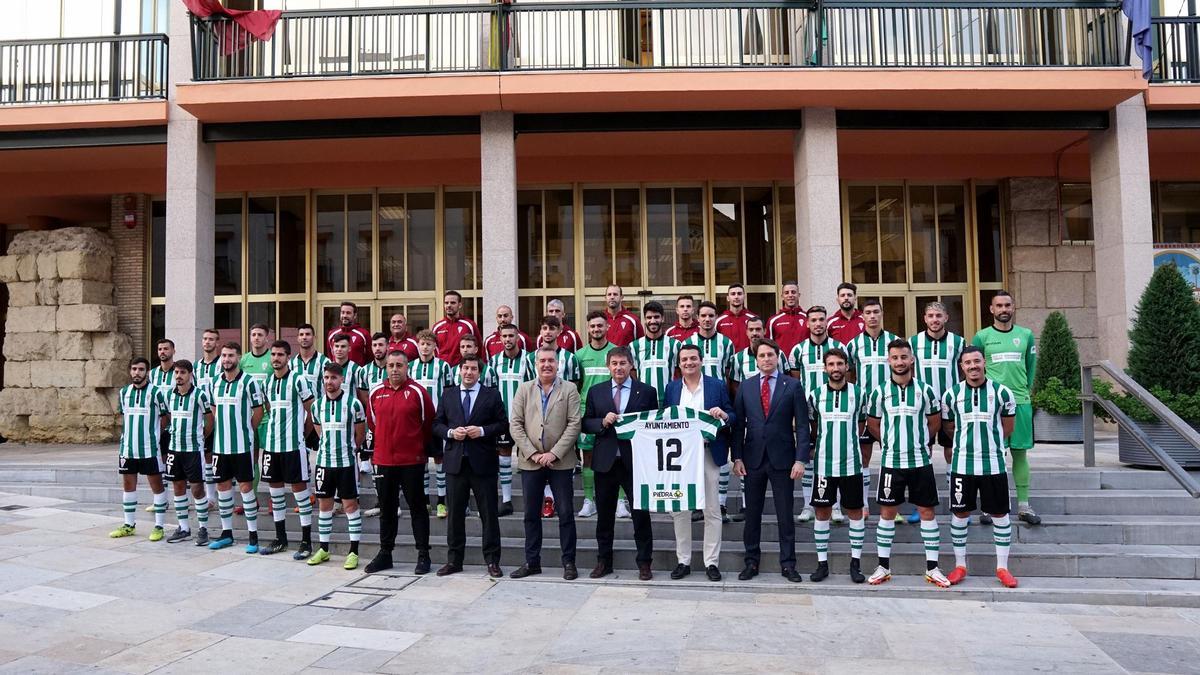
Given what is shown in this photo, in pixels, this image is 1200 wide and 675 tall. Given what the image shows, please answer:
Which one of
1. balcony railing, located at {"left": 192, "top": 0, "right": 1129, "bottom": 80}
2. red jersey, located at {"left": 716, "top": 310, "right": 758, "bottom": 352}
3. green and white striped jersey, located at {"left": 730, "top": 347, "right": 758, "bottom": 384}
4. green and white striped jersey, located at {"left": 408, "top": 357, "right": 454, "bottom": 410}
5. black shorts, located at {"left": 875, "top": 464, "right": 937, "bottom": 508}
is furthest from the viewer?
balcony railing, located at {"left": 192, "top": 0, "right": 1129, "bottom": 80}

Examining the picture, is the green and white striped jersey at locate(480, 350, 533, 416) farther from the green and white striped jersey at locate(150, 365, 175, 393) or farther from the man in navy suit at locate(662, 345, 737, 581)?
the green and white striped jersey at locate(150, 365, 175, 393)

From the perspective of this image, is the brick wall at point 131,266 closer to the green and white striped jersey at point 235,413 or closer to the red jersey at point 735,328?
the green and white striped jersey at point 235,413

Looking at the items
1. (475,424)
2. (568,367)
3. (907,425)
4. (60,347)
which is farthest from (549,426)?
(60,347)

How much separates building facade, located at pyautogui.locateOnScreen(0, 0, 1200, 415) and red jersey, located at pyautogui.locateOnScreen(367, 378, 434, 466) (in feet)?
16.9

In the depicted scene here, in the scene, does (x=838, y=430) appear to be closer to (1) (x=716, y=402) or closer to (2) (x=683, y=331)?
(1) (x=716, y=402)

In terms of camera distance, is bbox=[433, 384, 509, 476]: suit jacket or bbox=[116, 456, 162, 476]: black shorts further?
bbox=[116, 456, 162, 476]: black shorts

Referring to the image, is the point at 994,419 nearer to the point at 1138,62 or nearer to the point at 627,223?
the point at 1138,62

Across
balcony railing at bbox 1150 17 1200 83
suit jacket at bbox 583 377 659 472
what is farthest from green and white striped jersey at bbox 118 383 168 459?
balcony railing at bbox 1150 17 1200 83

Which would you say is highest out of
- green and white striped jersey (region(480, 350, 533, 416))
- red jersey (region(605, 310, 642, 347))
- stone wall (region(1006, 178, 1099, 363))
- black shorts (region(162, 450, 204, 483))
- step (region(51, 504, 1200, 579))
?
stone wall (region(1006, 178, 1099, 363))

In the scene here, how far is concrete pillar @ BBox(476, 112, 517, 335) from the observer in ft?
42.2

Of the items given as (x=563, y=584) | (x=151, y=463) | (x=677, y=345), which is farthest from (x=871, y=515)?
(x=151, y=463)

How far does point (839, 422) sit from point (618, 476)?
Answer: 79.9 inches

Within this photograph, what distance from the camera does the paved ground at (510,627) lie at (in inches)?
209

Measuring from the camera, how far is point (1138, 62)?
508 inches
